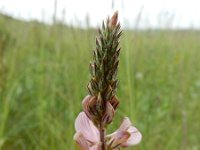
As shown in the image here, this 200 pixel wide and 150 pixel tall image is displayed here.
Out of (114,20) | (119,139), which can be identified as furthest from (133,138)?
(114,20)

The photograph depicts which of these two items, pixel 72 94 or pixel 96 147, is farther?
pixel 72 94

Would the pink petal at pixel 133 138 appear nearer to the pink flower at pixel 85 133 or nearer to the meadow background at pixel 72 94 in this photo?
the pink flower at pixel 85 133

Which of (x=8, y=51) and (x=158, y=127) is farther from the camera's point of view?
(x=8, y=51)

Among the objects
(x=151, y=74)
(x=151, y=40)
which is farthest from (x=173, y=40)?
(x=151, y=74)

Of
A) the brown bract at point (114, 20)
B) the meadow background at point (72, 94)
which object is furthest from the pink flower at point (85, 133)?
the meadow background at point (72, 94)

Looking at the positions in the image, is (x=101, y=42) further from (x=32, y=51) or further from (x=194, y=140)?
(x=32, y=51)

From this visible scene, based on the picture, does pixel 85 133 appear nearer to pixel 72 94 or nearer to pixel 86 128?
pixel 86 128

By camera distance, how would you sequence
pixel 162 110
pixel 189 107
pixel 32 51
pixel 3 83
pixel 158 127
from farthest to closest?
1. pixel 32 51
2. pixel 189 107
3. pixel 162 110
4. pixel 158 127
5. pixel 3 83
